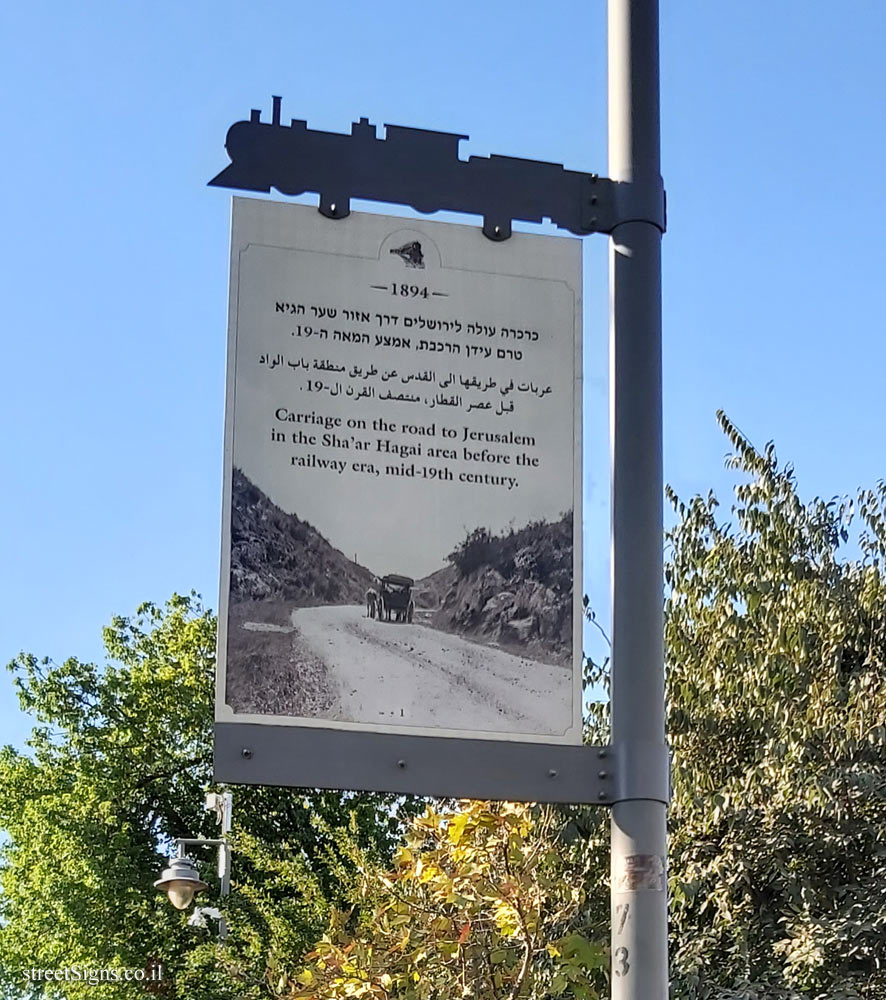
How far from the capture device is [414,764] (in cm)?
405

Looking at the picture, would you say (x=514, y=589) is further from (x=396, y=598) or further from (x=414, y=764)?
(x=414, y=764)

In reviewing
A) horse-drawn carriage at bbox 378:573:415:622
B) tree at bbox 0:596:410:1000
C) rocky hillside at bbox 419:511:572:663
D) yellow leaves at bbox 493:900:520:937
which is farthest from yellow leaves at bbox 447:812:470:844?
tree at bbox 0:596:410:1000

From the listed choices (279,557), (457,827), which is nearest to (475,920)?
(457,827)

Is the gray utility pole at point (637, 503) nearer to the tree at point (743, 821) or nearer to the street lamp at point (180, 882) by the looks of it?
the tree at point (743, 821)

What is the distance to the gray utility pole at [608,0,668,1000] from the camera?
3965 mm

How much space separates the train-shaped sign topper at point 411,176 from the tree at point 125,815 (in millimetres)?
23950

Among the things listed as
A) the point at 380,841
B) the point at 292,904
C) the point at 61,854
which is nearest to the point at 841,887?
the point at 292,904

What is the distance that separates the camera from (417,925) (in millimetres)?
9336

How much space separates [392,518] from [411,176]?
1001mm

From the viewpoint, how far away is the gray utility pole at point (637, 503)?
3965 mm

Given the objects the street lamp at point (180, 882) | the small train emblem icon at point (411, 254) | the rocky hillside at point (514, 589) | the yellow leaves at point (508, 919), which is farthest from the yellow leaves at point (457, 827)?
the street lamp at point (180, 882)

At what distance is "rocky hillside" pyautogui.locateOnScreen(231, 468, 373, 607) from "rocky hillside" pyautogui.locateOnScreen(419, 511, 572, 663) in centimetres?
24

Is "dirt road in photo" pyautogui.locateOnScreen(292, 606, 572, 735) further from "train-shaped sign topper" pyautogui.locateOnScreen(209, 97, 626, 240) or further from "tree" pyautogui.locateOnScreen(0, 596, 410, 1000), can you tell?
"tree" pyautogui.locateOnScreen(0, 596, 410, 1000)

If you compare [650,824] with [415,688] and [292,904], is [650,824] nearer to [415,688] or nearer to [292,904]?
[415,688]
